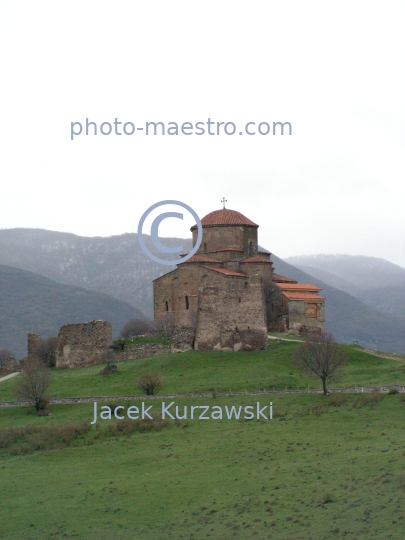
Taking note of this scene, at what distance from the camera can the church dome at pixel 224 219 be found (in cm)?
5428

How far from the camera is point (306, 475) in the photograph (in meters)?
23.1

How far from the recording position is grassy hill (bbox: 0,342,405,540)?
795 inches

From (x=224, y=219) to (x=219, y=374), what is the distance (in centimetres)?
1741

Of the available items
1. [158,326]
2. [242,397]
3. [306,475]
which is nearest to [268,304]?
[158,326]

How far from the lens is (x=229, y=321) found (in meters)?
43.3

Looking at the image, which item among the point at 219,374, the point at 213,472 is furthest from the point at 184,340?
the point at 213,472

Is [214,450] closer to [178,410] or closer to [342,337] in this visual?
[178,410]

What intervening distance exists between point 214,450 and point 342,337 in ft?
288

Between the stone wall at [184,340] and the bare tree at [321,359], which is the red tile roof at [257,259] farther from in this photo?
the bare tree at [321,359]

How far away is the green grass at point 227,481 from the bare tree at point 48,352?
15.8m

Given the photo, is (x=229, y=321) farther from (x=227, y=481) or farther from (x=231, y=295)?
(x=227, y=481)

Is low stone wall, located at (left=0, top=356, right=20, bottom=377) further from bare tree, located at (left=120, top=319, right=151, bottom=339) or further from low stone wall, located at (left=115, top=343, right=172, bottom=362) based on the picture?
bare tree, located at (left=120, top=319, right=151, bottom=339)

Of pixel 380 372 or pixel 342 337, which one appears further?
pixel 342 337

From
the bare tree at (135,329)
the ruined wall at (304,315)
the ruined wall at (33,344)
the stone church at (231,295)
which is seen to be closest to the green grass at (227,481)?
the stone church at (231,295)
